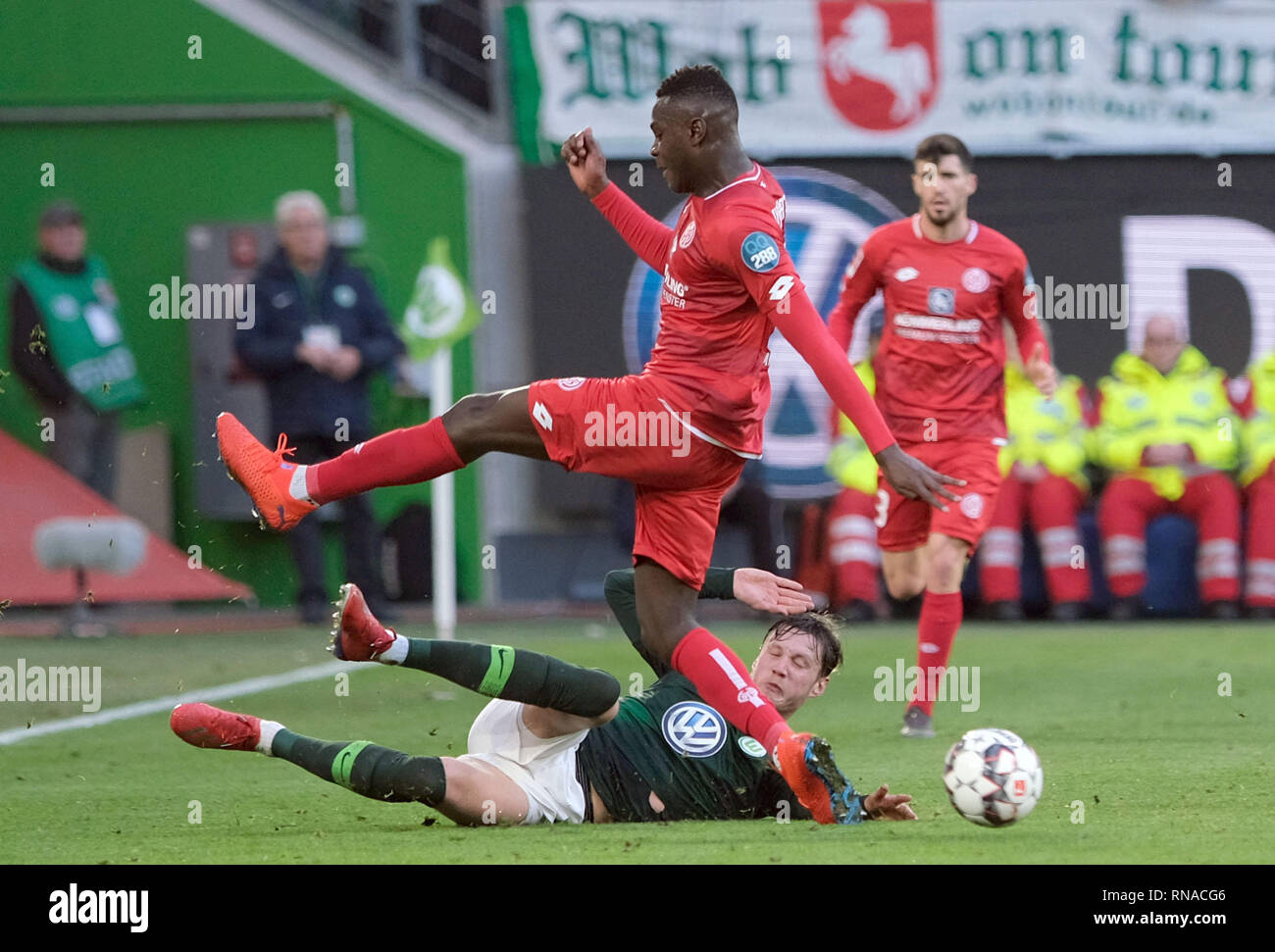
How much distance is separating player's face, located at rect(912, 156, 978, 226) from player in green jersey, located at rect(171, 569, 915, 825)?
8.98ft

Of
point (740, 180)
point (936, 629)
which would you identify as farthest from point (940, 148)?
point (740, 180)

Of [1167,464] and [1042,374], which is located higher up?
[1042,374]

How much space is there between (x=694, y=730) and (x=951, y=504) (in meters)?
2.60

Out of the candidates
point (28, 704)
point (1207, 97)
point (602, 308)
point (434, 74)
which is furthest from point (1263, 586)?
point (28, 704)

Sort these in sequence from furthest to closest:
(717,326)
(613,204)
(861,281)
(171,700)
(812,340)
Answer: (171,700) → (861,281) → (613,204) → (717,326) → (812,340)

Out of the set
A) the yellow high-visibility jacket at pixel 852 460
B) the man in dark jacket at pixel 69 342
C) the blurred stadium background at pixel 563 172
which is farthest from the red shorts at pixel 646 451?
the blurred stadium background at pixel 563 172

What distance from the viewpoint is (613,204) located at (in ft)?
19.1

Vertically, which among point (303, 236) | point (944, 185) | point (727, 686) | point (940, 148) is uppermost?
point (303, 236)

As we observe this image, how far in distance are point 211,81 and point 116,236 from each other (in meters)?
1.17

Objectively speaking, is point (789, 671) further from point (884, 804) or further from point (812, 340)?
point (812, 340)

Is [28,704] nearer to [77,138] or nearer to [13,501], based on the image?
[13,501]

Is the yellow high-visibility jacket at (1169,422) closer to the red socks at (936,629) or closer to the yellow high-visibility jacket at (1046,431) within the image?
the yellow high-visibility jacket at (1046,431)

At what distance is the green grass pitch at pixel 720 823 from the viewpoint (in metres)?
4.61

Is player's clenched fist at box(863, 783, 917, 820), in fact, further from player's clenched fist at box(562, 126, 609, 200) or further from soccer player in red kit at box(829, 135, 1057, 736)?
soccer player in red kit at box(829, 135, 1057, 736)
